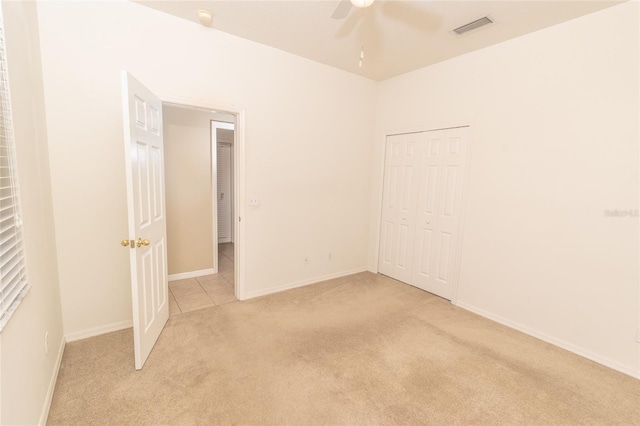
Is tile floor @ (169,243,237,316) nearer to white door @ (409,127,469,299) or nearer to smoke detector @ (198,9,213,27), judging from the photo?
white door @ (409,127,469,299)

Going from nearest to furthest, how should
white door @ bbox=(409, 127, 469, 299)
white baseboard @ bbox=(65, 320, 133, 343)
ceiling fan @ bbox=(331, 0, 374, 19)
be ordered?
ceiling fan @ bbox=(331, 0, 374, 19)
white baseboard @ bbox=(65, 320, 133, 343)
white door @ bbox=(409, 127, 469, 299)

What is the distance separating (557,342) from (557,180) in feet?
4.73

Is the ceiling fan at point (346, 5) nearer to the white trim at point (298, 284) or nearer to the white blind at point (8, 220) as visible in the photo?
the white blind at point (8, 220)

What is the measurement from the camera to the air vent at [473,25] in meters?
2.45

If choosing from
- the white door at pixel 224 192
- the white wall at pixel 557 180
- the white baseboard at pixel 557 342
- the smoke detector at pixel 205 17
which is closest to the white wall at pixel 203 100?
the smoke detector at pixel 205 17

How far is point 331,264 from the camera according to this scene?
4047mm

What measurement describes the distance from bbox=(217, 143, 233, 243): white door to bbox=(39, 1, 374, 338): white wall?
284 centimetres

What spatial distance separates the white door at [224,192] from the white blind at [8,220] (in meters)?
4.38

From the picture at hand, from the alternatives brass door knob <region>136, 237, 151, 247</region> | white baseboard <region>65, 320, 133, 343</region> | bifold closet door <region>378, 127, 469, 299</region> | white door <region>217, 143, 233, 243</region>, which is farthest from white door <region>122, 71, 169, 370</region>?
white door <region>217, 143, 233, 243</region>

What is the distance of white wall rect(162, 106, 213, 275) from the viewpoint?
3.66 metres

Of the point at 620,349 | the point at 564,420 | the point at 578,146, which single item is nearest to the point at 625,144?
the point at 578,146

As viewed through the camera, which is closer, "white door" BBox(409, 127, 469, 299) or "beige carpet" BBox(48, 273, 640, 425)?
"beige carpet" BBox(48, 273, 640, 425)

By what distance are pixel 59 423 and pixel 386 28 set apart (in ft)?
12.0

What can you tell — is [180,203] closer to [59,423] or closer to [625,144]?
[59,423]
